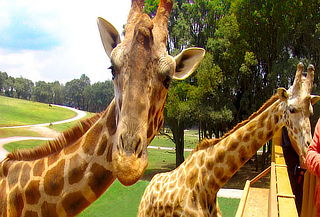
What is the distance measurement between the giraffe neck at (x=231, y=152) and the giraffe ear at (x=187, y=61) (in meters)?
2.69

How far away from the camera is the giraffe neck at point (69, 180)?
7.26ft

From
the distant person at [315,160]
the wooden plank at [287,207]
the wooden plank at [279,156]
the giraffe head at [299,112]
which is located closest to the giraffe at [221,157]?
the giraffe head at [299,112]

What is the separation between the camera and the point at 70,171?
2254 mm

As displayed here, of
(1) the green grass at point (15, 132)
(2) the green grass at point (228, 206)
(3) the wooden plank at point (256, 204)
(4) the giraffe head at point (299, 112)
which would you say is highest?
(4) the giraffe head at point (299, 112)

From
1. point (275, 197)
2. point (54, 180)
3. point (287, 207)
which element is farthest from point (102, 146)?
point (275, 197)

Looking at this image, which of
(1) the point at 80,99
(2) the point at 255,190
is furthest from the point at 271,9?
(1) the point at 80,99

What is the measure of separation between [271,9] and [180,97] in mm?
7999

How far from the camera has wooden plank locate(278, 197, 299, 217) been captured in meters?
2.36

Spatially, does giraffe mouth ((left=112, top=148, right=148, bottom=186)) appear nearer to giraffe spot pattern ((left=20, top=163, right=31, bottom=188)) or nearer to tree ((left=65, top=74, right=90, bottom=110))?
giraffe spot pattern ((left=20, top=163, right=31, bottom=188))

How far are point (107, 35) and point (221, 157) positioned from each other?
311cm

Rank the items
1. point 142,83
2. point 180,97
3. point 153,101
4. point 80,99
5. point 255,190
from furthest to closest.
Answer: point 80,99 → point 180,97 → point 255,190 → point 153,101 → point 142,83

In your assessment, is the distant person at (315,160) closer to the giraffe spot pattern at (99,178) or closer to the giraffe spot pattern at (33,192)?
the giraffe spot pattern at (99,178)

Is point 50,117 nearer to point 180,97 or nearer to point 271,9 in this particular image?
point 180,97

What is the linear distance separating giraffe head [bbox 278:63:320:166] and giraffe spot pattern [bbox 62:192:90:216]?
3963 mm
